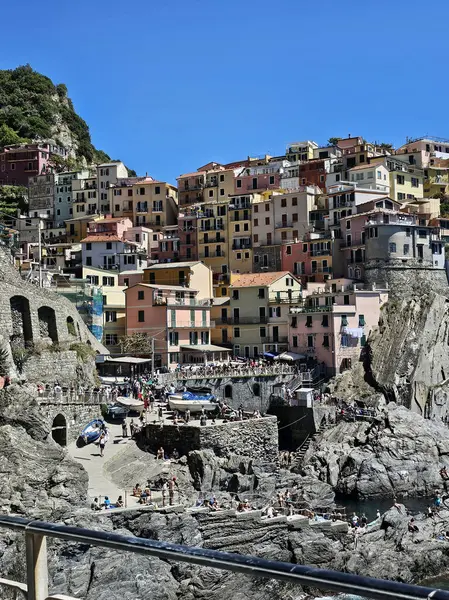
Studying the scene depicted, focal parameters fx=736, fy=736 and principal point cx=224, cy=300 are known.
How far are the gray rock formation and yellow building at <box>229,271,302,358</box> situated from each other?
48.2ft

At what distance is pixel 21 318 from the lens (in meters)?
41.1

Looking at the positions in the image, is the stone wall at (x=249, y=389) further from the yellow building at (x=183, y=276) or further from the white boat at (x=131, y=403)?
the yellow building at (x=183, y=276)

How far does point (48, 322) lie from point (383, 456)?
71.2 feet

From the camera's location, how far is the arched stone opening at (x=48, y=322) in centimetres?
4381

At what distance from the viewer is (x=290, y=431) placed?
168 ft

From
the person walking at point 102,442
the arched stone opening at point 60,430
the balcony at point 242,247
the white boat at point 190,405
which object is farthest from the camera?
the balcony at point 242,247

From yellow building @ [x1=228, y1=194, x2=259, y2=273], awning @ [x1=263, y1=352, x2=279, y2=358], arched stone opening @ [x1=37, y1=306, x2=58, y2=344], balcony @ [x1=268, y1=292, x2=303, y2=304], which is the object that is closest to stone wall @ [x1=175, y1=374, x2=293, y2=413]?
awning @ [x1=263, y1=352, x2=279, y2=358]

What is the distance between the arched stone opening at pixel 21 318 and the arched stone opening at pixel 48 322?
2322mm

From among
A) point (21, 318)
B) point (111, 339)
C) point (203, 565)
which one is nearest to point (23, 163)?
point (111, 339)

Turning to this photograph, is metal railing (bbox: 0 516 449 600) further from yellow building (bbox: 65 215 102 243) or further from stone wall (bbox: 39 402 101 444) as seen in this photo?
yellow building (bbox: 65 215 102 243)

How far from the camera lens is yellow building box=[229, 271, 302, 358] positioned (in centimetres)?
6200

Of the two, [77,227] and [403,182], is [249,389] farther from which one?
[77,227]

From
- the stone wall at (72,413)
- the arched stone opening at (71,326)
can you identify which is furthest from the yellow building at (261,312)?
the stone wall at (72,413)

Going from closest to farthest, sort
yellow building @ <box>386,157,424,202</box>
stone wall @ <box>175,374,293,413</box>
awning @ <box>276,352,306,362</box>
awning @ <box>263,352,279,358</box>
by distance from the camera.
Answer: stone wall @ <box>175,374,293,413</box>
awning @ <box>276,352,306,362</box>
awning @ <box>263,352,279,358</box>
yellow building @ <box>386,157,424,202</box>
